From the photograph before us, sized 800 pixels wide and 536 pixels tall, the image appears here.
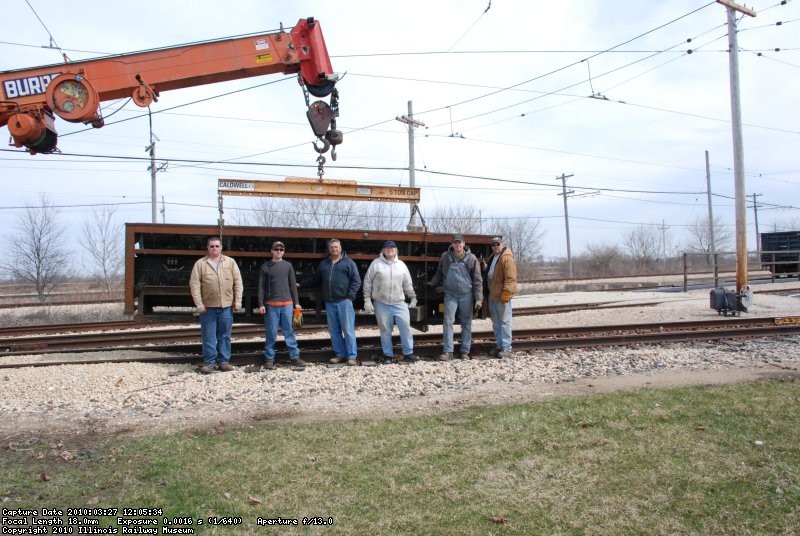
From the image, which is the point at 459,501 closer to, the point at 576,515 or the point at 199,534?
the point at 576,515

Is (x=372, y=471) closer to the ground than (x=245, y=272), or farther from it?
closer to the ground

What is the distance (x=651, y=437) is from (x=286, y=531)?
9.40 feet

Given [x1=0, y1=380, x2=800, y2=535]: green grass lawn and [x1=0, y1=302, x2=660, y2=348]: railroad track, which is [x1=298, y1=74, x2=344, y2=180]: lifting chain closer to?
[x1=0, y1=302, x2=660, y2=348]: railroad track

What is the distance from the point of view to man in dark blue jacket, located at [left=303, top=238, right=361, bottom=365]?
25.7ft

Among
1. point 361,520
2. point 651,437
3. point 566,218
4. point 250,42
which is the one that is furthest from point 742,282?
point 566,218

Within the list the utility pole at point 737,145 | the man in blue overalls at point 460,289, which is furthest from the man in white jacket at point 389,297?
the utility pole at point 737,145

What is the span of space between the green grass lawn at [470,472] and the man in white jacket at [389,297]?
2955 mm

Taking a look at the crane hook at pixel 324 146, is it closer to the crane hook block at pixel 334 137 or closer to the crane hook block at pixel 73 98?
the crane hook block at pixel 334 137

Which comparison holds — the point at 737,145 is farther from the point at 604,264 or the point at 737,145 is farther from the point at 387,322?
the point at 604,264

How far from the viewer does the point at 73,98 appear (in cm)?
743

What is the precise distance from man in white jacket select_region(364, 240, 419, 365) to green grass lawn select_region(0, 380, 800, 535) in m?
2.95

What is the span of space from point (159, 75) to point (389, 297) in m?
4.61

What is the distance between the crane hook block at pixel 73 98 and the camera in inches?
290

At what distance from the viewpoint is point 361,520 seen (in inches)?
123
